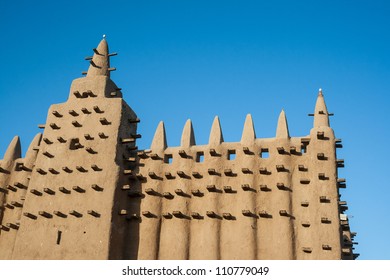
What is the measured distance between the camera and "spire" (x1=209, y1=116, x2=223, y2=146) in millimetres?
18781

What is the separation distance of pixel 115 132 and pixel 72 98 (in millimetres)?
2811

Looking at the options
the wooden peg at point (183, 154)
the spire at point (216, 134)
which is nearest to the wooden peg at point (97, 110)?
the wooden peg at point (183, 154)

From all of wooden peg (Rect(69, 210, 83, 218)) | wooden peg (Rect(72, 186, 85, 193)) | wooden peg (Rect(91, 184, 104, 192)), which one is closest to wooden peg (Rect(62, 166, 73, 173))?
wooden peg (Rect(72, 186, 85, 193))

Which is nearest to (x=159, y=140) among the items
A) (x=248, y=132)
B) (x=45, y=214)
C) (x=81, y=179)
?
(x=81, y=179)

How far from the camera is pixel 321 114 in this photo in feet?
60.7

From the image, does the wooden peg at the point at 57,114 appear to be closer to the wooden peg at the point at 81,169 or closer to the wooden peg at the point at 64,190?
the wooden peg at the point at 81,169

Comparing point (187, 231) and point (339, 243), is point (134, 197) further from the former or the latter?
point (339, 243)

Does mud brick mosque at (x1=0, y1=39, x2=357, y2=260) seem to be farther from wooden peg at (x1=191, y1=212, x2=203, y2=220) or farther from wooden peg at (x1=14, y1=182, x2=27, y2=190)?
wooden peg at (x1=14, y1=182, x2=27, y2=190)

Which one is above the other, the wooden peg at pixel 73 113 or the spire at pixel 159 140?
the wooden peg at pixel 73 113

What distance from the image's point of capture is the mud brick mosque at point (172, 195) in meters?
16.9

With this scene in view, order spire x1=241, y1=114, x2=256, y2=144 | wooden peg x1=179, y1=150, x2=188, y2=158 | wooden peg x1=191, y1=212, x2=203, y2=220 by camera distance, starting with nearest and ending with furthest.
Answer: wooden peg x1=191, y1=212, x2=203, y2=220
spire x1=241, y1=114, x2=256, y2=144
wooden peg x1=179, y1=150, x2=188, y2=158

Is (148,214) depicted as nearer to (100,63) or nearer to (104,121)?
(104,121)

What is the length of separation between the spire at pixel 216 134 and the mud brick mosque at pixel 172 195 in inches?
1.5

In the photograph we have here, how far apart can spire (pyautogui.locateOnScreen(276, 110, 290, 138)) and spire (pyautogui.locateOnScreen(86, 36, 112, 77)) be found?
7.46 metres
